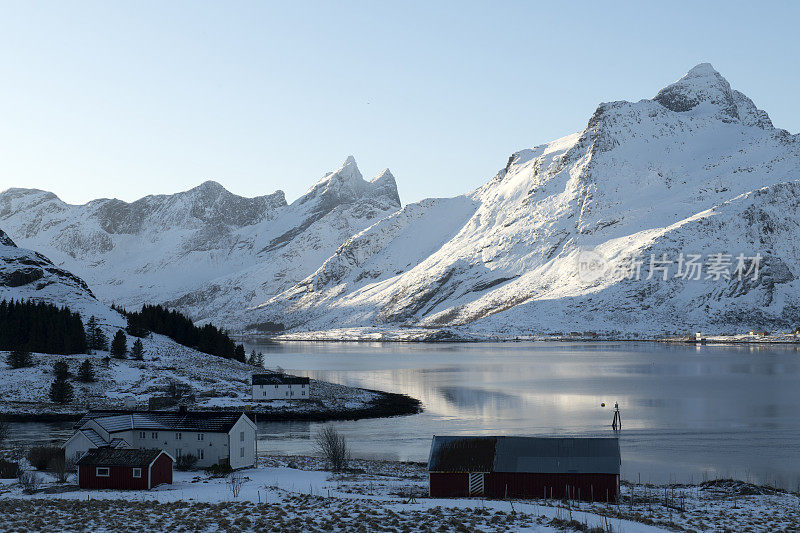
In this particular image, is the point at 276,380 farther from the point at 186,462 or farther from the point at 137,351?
the point at 186,462

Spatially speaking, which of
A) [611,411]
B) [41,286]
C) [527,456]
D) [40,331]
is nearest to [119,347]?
[40,331]

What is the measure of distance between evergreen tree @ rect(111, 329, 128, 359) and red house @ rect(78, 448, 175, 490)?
69.1 metres

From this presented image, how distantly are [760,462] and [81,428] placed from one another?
46483mm

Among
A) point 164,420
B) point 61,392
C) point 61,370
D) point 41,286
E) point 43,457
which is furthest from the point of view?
point 41,286

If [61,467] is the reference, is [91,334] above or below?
above

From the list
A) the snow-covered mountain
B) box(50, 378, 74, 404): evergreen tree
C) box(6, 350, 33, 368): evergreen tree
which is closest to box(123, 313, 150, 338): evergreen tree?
the snow-covered mountain

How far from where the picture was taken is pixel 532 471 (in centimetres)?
4494

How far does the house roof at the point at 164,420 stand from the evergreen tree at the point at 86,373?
40.3 metres

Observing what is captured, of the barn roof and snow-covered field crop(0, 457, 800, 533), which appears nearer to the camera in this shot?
snow-covered field crop(0, 457, 800, 533)

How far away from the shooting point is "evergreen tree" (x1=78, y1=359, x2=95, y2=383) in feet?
323

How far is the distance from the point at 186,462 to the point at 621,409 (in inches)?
2069

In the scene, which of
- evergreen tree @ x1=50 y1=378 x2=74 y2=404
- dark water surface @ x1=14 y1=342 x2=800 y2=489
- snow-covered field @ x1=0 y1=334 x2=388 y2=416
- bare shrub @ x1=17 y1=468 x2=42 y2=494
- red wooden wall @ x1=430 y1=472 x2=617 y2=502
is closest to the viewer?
bare shrub @ x1=17 y1=468 x2=42 y2=494

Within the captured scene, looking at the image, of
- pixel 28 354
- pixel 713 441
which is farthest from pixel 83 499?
pixel 28 354

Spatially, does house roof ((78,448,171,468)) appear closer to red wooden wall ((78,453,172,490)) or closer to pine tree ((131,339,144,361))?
red wooden wall ((78,453,172,490))
